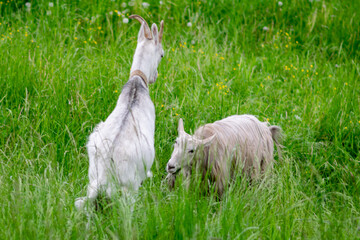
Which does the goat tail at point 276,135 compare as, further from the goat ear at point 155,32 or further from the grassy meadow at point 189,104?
the goat ear at point 155,32

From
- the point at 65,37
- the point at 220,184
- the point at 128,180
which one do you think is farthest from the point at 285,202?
the point at 65,37

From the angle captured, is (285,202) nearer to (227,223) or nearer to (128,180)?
(227,223)

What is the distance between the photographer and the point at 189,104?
16.0 ft

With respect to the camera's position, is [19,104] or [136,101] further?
[19,104]

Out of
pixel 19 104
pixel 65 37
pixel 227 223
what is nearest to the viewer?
pixel 227 223

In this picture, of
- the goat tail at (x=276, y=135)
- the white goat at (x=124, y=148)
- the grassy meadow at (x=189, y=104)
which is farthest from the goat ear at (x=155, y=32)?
the goat tail at (x=276, y=135)

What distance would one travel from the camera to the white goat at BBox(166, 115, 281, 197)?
130 inches

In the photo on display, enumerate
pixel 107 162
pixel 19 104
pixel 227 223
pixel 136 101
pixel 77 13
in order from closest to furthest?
pixel 227 223 → pixel 107 162 → pixel 136 101 → pixel 19 104 → pixel 77 13

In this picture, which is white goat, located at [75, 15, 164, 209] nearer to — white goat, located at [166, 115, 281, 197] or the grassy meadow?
the grassy meadow

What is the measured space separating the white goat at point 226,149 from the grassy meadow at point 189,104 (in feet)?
0.57

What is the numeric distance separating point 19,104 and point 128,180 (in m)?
1.98

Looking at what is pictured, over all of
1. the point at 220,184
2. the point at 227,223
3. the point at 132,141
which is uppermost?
the point at 132,141

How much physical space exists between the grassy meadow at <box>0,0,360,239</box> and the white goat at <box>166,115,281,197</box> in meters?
0.17

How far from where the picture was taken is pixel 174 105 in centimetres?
474
